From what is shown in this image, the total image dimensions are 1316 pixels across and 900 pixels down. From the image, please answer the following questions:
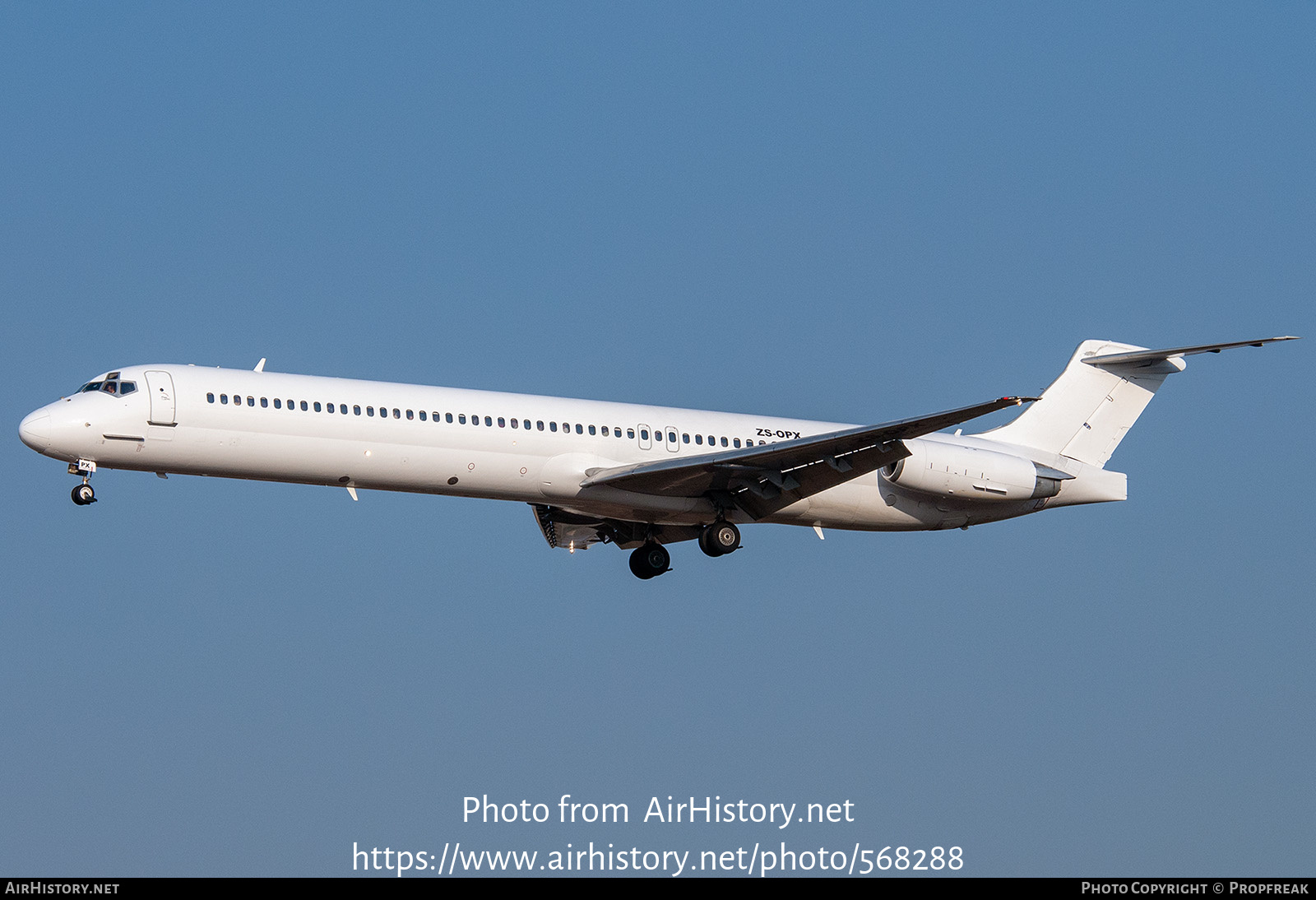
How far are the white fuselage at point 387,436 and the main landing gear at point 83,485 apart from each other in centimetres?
10

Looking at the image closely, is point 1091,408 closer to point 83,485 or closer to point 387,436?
point 387,436

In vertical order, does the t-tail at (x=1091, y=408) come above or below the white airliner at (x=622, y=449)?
above

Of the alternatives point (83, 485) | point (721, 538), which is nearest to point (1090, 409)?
point (721, 538)

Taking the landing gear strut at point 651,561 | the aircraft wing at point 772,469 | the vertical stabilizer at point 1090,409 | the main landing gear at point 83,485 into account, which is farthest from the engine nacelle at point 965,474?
the main landing gear at point 83,485

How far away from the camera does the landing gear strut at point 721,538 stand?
29375 millimetres

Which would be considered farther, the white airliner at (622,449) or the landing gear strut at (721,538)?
the landing gear strut at (721,538)

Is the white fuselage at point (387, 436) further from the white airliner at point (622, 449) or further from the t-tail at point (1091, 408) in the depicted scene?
the t-tail at point (1091, 408)

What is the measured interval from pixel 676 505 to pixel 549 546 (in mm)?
3461

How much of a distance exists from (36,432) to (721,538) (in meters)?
11.2

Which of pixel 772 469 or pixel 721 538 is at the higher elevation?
pixel 772 469

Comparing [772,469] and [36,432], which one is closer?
[36,432]

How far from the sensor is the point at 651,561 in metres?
31.2

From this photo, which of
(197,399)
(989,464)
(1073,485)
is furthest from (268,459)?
(1073,485)
